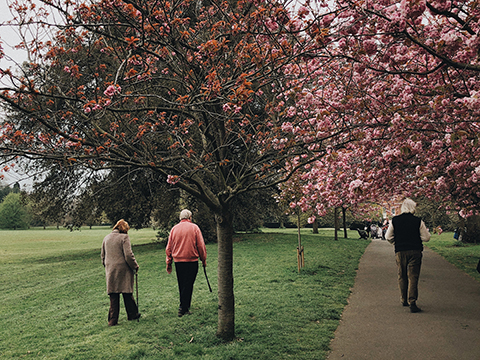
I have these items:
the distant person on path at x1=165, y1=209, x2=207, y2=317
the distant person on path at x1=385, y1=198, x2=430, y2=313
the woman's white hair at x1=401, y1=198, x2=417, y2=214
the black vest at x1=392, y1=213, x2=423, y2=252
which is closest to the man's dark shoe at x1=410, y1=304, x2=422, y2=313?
the distant person on path at x1=385, y1=198, x2=430, y2=313

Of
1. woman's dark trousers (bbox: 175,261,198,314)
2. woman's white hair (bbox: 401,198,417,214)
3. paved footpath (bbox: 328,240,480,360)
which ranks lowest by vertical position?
paved footpath (bbox: 328,240,480,360)

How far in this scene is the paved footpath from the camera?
4.77 m

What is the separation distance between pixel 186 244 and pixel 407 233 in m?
4.16

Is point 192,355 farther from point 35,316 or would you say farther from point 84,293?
point 84,293

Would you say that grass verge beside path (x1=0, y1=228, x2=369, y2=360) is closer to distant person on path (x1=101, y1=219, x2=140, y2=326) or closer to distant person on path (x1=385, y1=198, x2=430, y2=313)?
distant person on path (x1=101, y1=219, x2=140, y2=326)

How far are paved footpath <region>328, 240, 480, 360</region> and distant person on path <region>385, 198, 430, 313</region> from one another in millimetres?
495

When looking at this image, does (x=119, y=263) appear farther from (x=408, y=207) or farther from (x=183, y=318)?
(x=408, y=207)

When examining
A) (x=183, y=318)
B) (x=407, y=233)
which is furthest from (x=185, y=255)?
(x=407, y=233)

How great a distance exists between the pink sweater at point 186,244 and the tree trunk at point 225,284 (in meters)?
1.17

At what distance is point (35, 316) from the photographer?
8.55m

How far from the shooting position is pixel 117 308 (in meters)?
6.68

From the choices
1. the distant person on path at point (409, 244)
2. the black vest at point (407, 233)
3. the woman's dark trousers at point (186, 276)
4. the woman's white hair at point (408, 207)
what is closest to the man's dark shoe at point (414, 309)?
the distant person on path at point (409, 244)

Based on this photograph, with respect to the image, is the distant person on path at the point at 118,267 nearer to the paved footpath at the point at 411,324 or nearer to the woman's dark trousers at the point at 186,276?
the woman's dark trousers at the point at 186,276

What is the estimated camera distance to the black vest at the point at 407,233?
6.71 m
